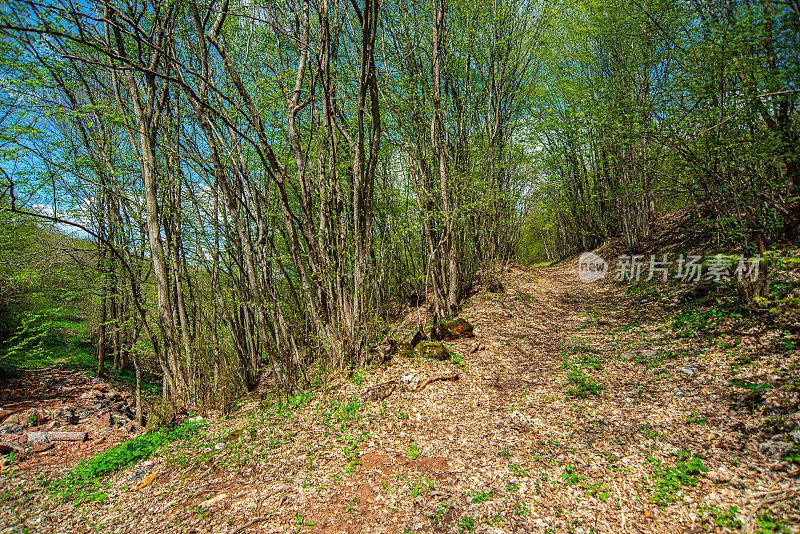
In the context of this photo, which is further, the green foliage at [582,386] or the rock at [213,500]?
the green foliage at [582,386]

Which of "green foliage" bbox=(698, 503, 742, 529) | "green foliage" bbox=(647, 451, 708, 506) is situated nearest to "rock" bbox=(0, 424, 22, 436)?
"green foliage" bbox=(647, 451, 708, 506)

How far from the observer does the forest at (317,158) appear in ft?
15.6

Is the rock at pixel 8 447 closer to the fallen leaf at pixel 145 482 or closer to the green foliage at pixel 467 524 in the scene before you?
the fallen leaf at pixel 145 482

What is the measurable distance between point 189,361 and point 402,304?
22.4 ft

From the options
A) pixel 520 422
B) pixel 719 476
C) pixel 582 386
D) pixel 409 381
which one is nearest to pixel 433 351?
pixel 409 381

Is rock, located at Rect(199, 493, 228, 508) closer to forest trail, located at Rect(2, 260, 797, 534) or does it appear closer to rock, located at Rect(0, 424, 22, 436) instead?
forest trail, located at Rect(2, 260, 797, 534)

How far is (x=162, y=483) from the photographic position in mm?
3762

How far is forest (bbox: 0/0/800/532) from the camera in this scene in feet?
15.6

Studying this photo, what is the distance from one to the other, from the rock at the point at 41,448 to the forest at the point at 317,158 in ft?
4.04

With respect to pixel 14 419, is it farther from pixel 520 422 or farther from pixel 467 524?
pixel 520 422

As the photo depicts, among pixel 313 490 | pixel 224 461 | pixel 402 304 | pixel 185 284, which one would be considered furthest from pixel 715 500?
pixel 402 304

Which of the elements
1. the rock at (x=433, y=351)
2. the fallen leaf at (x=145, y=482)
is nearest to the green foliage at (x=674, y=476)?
the rock at (x=433, y=351)

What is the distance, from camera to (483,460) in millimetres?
3299

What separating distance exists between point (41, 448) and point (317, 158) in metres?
6.26
